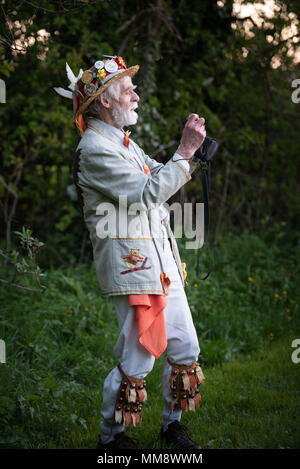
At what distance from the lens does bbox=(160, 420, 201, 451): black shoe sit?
2.56 metres

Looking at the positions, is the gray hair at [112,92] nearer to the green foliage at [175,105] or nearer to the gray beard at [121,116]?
the gray beard at [121,116]

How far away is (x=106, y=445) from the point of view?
8.32ft

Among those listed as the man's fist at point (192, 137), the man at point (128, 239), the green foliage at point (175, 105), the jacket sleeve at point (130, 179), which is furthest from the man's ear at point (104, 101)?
the green foliage at point (175, 105)

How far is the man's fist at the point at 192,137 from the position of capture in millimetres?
2393

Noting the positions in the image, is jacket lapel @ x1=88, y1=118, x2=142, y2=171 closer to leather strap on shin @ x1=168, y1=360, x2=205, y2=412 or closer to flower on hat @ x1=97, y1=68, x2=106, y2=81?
flower on hat @ x1=97, y1=68, x2=106, y2=81

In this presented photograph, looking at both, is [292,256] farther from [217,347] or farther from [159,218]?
[159,218]

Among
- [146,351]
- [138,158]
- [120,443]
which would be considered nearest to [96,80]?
[138,158]

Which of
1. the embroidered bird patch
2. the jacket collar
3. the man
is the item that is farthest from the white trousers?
the jacket collar

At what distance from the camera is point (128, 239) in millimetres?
2402

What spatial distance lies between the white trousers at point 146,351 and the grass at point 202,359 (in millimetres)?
324

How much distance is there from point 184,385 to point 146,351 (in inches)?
13.1

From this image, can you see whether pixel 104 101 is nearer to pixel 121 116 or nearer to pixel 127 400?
pixel 121 116
